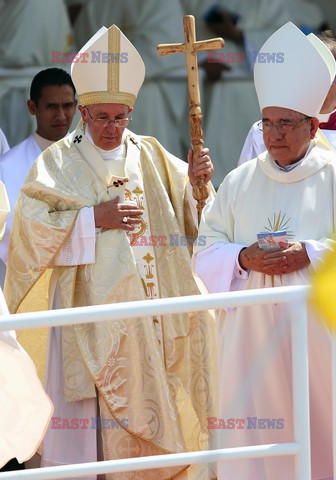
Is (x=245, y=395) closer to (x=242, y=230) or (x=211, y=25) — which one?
(x=242, y=230)

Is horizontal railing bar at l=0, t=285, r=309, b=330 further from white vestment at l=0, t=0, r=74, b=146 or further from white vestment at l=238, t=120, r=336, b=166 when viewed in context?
white vestment at l=0, t=0, r=74, b=146

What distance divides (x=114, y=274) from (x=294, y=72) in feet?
4.78

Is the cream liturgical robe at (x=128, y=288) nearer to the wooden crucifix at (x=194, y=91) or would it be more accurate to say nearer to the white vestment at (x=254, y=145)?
the wooden crucifix at (x=194, y=91)

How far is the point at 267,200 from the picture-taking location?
6.52 m

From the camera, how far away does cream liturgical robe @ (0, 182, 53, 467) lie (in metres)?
5.68

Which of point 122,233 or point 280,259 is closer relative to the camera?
point 280,259

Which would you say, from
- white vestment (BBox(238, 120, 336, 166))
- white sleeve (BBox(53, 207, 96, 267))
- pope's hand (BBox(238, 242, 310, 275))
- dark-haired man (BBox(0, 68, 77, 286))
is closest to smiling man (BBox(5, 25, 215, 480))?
white sleeve (BBox(53, 207, 96, 267))

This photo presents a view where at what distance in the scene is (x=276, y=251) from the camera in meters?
6.17

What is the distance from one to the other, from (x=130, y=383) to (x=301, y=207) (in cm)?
144

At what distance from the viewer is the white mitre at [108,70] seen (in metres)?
7.46

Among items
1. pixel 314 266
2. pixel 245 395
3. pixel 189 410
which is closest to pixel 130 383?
pixel 189 410

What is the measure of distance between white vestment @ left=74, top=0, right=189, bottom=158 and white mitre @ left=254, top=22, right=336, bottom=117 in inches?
159
